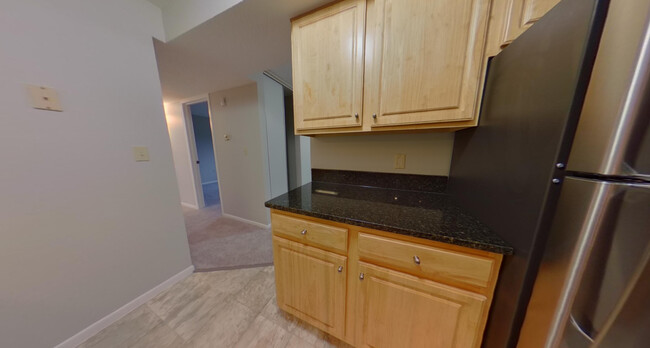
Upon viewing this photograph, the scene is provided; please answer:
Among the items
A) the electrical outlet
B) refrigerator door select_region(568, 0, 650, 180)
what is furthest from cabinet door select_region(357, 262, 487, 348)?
the electrical outlet

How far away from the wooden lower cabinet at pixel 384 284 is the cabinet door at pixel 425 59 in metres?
0.63

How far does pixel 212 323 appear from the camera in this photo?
1.20 meters

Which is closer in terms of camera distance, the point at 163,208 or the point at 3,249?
the point at 3,249

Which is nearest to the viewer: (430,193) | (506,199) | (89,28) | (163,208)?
(506,199)

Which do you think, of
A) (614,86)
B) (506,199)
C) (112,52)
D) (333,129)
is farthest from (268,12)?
(506,199)

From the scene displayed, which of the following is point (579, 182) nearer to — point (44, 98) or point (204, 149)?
point (44, 98)

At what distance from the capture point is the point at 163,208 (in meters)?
1.45

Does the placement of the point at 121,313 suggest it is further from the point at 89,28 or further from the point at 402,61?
the point at 402,61

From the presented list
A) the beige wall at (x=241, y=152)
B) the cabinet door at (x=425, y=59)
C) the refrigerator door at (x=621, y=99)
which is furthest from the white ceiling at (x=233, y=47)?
the refrigerator door at (x=621, y=99)

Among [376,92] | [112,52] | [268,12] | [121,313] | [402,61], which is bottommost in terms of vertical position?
[121,313]

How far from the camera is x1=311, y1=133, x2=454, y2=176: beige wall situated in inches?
45.1

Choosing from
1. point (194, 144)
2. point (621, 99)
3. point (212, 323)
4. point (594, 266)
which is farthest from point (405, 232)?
point (194, 144)

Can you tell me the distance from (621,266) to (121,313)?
7.97 feet

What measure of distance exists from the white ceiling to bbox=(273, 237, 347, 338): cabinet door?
55.4 inches
